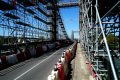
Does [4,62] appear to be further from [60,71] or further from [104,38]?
[104,38]

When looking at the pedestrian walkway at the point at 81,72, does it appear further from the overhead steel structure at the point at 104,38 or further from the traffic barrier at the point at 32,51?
the traffic barrier at the point at 32,51

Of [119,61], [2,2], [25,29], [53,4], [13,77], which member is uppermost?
[53,4]

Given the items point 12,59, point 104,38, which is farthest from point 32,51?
point 104,38

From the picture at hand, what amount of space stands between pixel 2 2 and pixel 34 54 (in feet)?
24.5

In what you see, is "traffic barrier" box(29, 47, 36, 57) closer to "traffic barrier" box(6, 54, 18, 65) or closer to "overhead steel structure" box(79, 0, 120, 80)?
"traffic barrier" box(6, 54, 18, 65)

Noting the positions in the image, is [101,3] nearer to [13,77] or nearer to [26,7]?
[13,77]

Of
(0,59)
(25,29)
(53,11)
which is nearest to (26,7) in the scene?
(25,29)

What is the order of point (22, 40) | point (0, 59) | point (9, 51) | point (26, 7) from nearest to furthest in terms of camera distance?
1. point (0, 59)
2. point (9, 51)
3. point (22, 40)
4. point (26, 7)

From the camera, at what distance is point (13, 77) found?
14.6m

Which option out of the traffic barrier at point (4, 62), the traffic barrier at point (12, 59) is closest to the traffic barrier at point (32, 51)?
the traffic barrier at point (12, 59)

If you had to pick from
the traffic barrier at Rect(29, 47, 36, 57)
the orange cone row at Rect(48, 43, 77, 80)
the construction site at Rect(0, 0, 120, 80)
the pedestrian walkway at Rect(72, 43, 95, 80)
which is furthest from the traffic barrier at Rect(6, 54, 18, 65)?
the orange cone row at Rect(48, 43, 77, 80)

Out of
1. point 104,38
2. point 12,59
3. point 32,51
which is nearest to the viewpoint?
point 104,38

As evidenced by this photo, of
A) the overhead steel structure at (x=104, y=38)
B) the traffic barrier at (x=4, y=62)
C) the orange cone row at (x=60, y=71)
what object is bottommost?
the traffic barrier at (x=4, y=62)

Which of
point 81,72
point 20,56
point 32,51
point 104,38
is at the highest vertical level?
point 104,38
